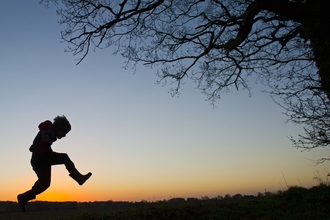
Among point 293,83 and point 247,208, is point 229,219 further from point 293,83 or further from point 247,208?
point 293,83

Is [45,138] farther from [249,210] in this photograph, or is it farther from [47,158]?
[249,210]

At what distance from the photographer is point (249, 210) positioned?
8773 mm

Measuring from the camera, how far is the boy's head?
6012 mm

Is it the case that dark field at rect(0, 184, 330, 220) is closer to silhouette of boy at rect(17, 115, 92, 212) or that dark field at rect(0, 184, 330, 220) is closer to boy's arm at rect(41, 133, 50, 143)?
silhouette of boy at rect(17, 115, 92, 212)

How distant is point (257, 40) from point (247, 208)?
5880 mm

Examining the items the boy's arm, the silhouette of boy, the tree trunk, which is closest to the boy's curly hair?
the silhouette of boy

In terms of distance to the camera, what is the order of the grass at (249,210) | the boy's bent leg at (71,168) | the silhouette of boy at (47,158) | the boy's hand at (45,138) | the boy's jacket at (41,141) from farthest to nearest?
the grass at (249,210), the boy's bent leg at (71,168), the silhouette of boy at (47,158), the boy's jacket at (41,141), the boy's hand at (45,138)

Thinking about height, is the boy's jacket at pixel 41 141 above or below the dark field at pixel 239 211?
above

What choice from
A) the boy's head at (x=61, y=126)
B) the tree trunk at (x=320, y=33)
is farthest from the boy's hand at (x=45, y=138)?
the tree trunk at (x=320, y=33)

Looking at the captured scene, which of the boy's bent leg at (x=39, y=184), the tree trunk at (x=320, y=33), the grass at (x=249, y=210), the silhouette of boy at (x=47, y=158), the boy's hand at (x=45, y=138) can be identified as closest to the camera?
the boy's hand at (x=45, y=138)

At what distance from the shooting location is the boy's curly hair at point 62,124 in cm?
602

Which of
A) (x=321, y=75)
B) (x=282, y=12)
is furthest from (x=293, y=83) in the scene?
(x=282, y=12)

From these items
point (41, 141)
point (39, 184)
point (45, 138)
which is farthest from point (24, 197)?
point (45, 138)

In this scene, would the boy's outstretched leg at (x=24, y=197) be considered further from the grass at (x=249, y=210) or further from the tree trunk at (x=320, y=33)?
the tree trunk at (x=320, y=33)
